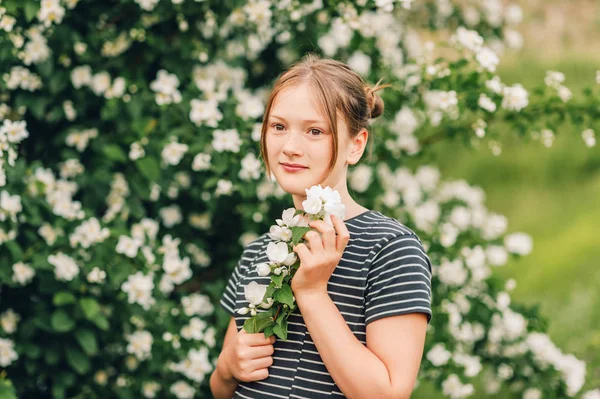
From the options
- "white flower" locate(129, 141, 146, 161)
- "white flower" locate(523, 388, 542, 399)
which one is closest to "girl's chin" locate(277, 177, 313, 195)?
"white flower" locate(129, 141, 146, 161)

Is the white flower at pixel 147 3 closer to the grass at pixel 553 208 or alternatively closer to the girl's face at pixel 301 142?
the girl's face at pixel 301 142

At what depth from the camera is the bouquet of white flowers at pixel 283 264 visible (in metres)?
1.38

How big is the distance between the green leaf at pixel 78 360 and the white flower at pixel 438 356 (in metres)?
1.27

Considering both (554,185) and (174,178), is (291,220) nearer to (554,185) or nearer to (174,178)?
(174,178)

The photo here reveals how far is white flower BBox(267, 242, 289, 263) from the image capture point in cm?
142

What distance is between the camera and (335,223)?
138 centimetres

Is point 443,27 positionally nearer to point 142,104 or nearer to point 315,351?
point 142,104

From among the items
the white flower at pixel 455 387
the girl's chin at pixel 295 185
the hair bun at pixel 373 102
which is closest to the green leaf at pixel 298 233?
the girl's chin at pixel 295 185

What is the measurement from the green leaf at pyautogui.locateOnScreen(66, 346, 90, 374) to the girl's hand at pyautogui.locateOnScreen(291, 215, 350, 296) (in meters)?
1.44

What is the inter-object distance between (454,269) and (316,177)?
5.17 feet

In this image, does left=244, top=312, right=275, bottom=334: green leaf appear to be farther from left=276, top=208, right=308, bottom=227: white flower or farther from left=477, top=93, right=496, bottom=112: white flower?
left=477, top=93, right=496, bottom=112: white flower

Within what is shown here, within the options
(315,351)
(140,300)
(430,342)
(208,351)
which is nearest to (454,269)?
(430,342)

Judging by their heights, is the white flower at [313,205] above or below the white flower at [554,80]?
below

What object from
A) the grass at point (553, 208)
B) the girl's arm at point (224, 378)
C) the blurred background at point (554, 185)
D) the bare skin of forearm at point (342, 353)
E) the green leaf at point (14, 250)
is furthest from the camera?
the blurred background at point (554, 185)
